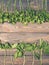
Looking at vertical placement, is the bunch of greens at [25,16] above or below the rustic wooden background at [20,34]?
above

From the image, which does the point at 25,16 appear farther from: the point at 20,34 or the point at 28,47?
the point at 28,47

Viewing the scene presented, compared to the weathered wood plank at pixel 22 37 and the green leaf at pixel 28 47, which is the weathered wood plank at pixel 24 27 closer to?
the weathered wood plank at pixel 22 37

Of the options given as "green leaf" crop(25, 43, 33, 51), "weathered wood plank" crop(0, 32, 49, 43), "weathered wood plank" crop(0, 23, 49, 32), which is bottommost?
"green leaf" crop(25, 43, 33, 51)

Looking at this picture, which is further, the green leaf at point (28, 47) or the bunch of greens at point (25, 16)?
the bunch of greens at point (25, 16)

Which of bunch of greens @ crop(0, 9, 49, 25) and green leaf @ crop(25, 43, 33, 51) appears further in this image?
bunch of greens @ crop(0, 9, 49, 25)

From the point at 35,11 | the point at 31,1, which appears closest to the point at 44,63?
the point at 35,11

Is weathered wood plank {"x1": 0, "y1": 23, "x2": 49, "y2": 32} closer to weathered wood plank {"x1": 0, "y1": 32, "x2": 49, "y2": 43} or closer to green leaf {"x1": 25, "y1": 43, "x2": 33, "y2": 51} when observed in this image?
weathered wood plank {"x1": 0, "y1": 32, "x2": 49, "y2": 43}

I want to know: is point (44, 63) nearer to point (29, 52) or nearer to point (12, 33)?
point (29, 52)

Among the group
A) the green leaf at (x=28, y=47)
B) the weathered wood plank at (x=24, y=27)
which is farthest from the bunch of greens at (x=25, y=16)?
the green leaf at (x=28, y=47)

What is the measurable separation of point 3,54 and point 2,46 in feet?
0.24

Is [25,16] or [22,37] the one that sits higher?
[25,16]

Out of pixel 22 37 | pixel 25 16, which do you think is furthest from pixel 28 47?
pixel 25 16

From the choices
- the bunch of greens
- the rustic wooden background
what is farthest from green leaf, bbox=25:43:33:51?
the bunch of greens

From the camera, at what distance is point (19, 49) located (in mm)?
2031
